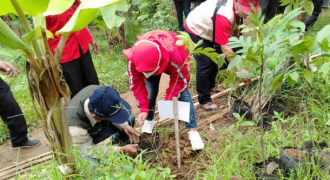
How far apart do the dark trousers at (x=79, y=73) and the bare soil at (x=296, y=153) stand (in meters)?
1.99

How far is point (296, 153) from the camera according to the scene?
5.71 ft

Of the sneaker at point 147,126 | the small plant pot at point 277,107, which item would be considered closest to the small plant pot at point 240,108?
the small plant pot at point 277,107

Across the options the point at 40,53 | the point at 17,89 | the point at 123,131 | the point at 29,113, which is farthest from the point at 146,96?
the point at 17,89

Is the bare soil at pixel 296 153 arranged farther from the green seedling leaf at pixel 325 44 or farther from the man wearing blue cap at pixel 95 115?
the man wearing blue cap at pixel 95 115

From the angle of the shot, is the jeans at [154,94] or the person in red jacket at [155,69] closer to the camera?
the person in red jacket at [155,69]

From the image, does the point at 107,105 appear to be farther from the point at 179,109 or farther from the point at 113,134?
the point at 113,134

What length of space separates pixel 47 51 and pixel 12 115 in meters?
1.79

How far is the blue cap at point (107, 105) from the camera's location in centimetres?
191

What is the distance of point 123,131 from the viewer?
252cm

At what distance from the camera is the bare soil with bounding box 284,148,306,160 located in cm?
171

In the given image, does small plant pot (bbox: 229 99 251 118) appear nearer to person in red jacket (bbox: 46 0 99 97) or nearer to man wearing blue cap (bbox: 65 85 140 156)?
man wearing blue cap (bbox: 65 85 140 156)

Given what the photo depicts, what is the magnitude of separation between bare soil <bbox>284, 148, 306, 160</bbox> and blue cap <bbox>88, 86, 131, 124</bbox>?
3.72 feet

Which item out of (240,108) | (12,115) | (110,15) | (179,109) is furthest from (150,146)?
(110,15)

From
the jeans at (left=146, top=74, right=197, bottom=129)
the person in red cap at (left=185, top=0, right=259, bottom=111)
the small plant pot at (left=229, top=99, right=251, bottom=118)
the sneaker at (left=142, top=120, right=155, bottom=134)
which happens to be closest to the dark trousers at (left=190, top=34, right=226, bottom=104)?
the person in red cap at (left=185, top=0, right=259, bottom=111)
